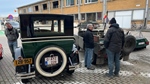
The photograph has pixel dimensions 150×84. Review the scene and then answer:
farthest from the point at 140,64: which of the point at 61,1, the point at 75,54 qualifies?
the point at 61,1

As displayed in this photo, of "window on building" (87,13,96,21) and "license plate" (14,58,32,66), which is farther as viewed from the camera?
"window on building" (87,13,96,21)

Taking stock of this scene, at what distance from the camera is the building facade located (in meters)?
21.5

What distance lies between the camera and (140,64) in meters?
5.84

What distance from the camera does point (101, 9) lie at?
26.7m

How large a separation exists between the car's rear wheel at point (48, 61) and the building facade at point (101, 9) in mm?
19881

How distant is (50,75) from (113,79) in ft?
6.17


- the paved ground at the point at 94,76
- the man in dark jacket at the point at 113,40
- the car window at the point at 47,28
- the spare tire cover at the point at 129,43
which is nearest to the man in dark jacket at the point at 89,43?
the paved ground at the point at 94,76

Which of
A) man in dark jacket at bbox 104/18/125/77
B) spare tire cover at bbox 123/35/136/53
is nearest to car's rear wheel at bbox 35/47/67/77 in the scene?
man in dark jacket at bbox 104/18/125/77

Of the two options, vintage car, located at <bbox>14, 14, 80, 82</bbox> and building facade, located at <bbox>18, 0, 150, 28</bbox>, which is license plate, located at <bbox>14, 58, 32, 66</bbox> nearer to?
vintage car, located at <bbox>14, 14, 80, 82</bbox>

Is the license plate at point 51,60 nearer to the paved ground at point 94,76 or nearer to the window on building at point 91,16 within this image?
the paved ground at point 94,76

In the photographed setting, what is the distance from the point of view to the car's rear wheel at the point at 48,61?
152 inches

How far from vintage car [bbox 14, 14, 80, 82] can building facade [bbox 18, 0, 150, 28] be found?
19.6m

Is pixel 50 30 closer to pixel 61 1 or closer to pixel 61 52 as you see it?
pixel 61 52

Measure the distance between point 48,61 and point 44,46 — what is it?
0.44 metres
